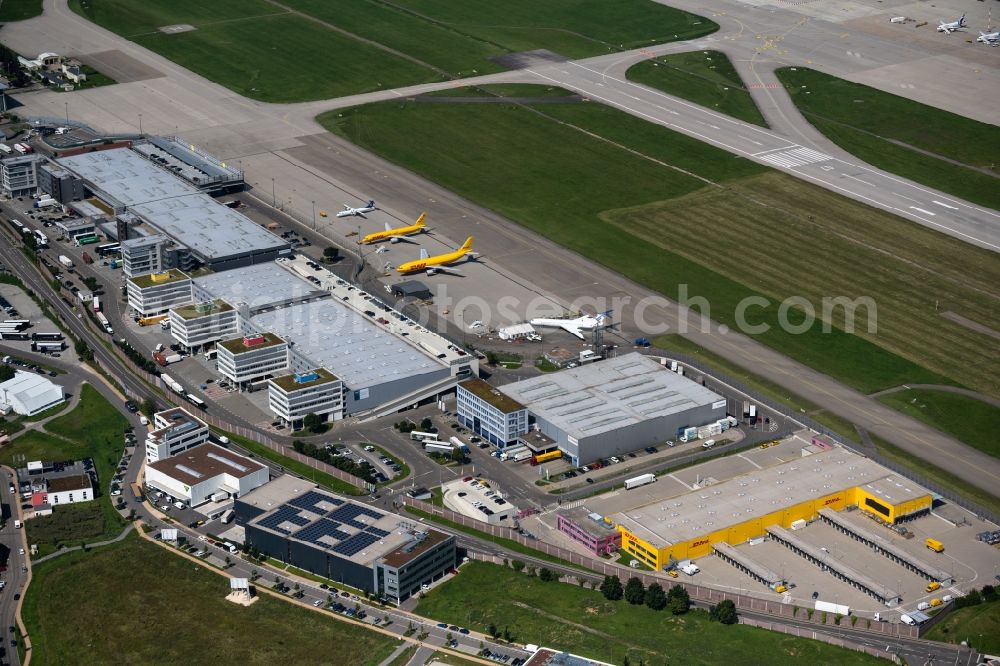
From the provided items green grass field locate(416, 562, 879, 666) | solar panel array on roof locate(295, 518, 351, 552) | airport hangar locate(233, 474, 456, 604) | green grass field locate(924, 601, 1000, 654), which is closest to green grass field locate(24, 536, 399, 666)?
airport hangar locate(233, 474, 456, 604)

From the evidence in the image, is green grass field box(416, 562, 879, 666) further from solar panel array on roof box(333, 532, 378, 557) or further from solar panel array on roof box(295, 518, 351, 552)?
solar panel array on roof box(295, 518, 351, 552)

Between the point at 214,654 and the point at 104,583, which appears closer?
the point at 214,654

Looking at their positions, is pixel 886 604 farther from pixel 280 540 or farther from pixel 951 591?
pixel 280 540

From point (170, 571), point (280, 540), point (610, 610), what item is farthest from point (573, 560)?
point (170, 571)

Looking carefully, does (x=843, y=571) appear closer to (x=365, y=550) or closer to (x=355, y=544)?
(x=365, y=550)

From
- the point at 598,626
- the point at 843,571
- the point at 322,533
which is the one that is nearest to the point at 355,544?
the point at 322,533

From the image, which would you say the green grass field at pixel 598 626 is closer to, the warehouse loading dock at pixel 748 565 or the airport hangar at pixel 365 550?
the airport hangar at pixel 365 550
